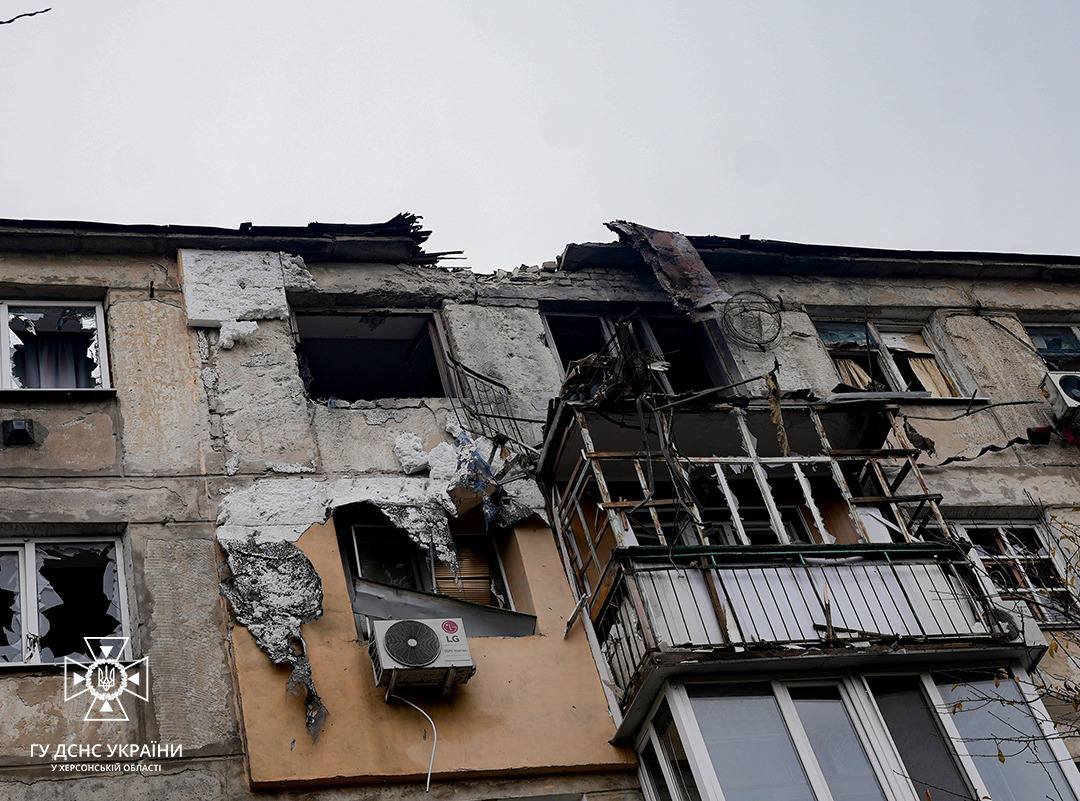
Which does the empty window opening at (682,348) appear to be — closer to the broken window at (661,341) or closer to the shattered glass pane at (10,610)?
the broken window at (661,341)

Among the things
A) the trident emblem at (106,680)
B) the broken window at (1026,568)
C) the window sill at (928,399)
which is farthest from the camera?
the window sill at (928,399)

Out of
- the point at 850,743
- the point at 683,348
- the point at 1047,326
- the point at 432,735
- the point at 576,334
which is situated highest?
the point at 576,334

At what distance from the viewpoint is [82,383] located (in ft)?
36.4

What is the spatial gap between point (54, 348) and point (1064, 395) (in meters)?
10.2

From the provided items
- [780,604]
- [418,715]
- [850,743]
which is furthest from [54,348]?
[850,743]

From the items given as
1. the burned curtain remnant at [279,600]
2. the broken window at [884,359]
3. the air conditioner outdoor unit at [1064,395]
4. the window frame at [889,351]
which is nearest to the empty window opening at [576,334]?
the window frame at [889,351]

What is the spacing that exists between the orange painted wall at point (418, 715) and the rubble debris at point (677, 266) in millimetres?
4373

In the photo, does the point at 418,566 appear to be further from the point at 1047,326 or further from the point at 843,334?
the point at 1047,326

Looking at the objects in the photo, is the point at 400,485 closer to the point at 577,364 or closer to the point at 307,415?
the point at 307,415

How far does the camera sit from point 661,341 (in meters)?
13.7

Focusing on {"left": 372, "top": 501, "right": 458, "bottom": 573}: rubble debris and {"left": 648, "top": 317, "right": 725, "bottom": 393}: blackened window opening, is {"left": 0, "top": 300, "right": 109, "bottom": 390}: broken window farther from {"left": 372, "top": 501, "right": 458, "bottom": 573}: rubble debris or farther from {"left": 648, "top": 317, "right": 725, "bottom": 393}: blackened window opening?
{"left": 648, "top": 317, "right": 725, "bottom": 393}: blackened window opening

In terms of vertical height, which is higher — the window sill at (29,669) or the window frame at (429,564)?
the window frame at (429,564)

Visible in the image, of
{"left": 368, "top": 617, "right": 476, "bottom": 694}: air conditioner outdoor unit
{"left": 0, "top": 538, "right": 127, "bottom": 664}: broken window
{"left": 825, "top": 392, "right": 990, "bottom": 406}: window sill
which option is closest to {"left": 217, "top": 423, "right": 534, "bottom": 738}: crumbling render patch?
{"left": 368, "top": 617, "right": 476, "bottom": 694}: air conditioner outdoor unit

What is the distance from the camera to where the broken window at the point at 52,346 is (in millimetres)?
11016
